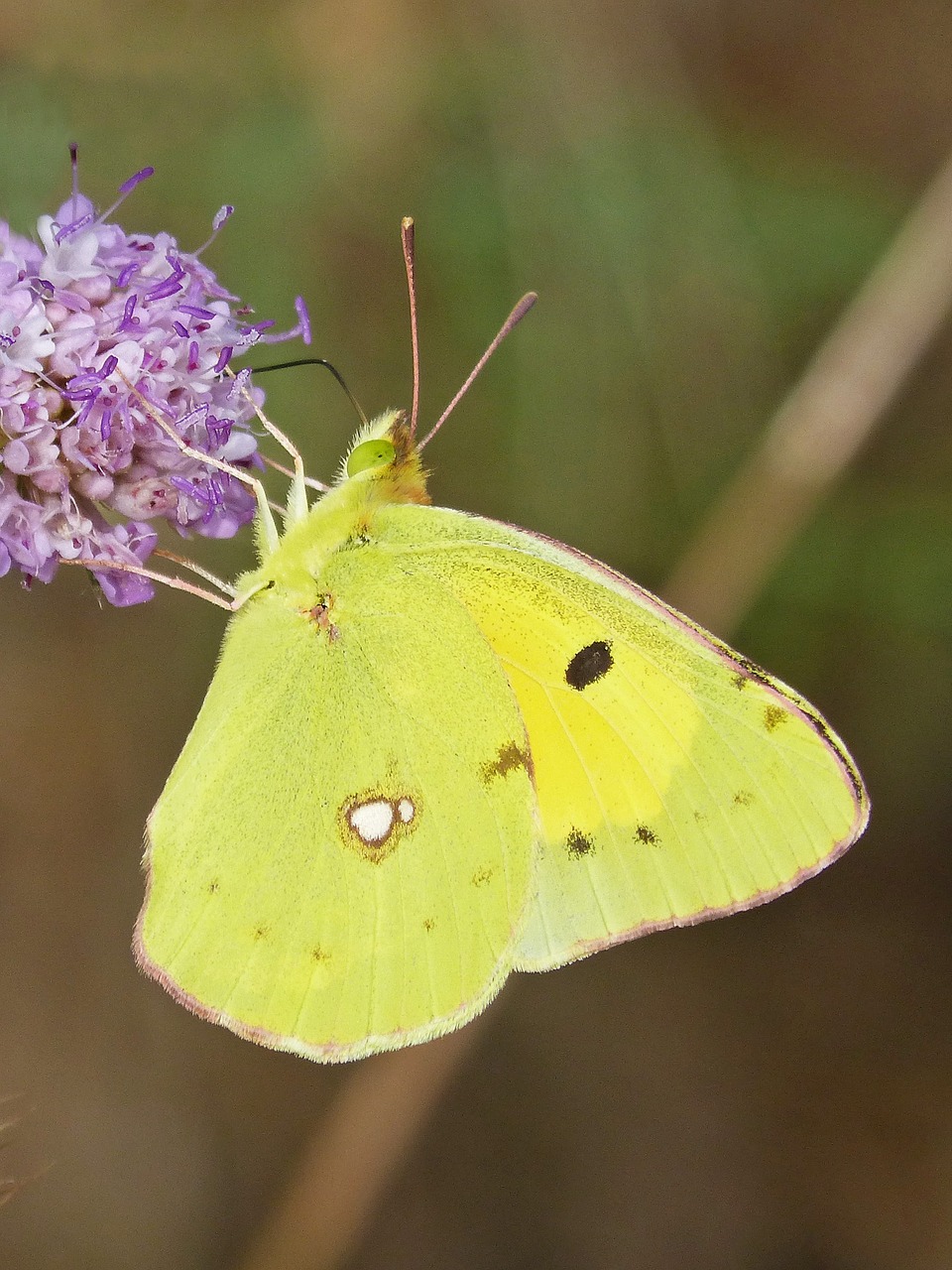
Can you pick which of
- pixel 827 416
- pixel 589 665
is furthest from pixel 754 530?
pixel 589 665

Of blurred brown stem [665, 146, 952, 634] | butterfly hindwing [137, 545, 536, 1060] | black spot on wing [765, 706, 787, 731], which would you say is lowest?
butterfly hindwing [137, 545, 536, 1060]

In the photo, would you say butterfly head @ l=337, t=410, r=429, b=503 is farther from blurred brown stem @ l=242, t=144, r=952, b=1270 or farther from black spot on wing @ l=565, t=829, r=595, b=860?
blurred brown stem @ l=242, t=144, r=952, b=1270

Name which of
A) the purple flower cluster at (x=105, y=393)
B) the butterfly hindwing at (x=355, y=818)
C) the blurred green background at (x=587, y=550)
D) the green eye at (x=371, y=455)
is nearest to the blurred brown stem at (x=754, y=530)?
the blurred green background at (x=587, y=550)

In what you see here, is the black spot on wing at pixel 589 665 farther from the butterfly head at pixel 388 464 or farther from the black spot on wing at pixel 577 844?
the butterfly head at pixel 388 464

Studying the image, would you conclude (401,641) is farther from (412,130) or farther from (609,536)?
(412,130)

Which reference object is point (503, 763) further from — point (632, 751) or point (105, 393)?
point (105, 393)

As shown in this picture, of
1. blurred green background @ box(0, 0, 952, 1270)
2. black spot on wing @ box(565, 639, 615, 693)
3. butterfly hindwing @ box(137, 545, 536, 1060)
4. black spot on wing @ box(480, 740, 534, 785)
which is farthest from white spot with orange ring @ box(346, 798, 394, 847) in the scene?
blurred green background @ box(0, 0, 952, 1270)
